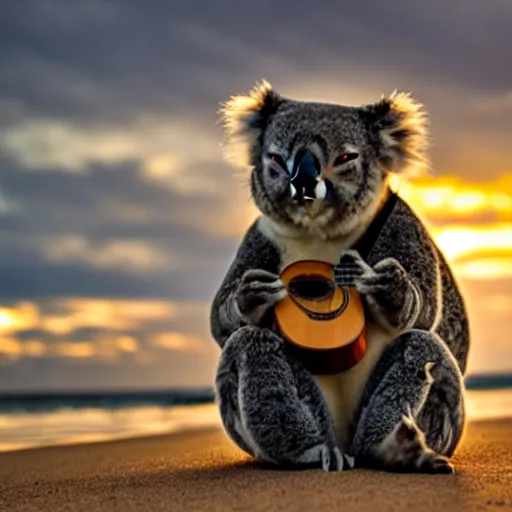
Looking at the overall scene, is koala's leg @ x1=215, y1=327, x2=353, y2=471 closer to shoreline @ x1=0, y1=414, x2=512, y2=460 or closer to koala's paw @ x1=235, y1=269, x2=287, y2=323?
koala's paw @ x1=235, y1=269, x2=287, y2=323

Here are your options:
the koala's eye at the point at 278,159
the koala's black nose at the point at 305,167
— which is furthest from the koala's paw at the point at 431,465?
the koala's eye at the point at 278,159

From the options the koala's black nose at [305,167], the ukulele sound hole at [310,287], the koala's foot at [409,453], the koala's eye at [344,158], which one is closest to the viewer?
the koala's foot at [409,453]

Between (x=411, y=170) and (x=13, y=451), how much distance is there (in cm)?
651

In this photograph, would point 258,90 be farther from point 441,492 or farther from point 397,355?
point 441,492

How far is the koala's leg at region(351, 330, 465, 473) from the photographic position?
22.7 feet

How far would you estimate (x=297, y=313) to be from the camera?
23.7 feet

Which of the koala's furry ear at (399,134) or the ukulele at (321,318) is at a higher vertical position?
the koala's furry ear at (399,134)

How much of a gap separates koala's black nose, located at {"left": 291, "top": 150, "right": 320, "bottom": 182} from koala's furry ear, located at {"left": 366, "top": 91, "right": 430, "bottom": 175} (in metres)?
0.74

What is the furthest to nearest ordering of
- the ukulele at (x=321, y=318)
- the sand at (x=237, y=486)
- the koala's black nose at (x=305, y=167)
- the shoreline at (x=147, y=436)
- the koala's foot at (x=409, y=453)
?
1. the shoreline at (x=147, y=436)
2. the ukulele at (x=321, y=318)
3. the koala's black nose at (x=305, y=167)
4. the koala's foot at (x=409, y=453)
5. the sand at (x=237, y=486)

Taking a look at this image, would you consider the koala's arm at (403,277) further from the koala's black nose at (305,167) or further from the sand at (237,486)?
the sand at (237,486)

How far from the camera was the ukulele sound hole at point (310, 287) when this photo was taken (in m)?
7.37

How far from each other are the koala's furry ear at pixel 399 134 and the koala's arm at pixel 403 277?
31 cm

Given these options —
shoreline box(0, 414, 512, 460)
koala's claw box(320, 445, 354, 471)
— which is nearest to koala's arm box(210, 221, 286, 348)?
koala's claw box(320, 445, 354, 471)

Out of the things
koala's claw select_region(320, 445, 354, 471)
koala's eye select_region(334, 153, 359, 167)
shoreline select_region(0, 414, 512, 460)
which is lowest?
koala's claw select_region(320, 445, 354, 471)
